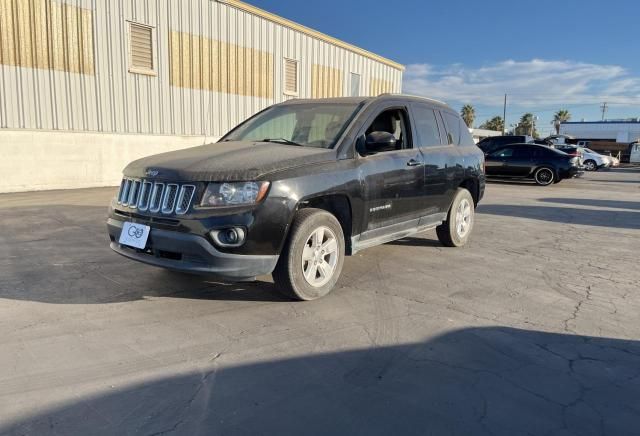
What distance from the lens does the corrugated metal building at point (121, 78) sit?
473 inches

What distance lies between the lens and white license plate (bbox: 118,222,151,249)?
3898 mm

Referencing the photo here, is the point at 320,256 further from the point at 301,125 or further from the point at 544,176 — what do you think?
the point at 544,176

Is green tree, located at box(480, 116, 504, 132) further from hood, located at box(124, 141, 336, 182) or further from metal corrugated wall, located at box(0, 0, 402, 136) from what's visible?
hood, located at box(124, 141, 336, 182)

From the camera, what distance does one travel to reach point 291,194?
12.7ft

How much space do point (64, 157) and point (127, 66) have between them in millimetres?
3258

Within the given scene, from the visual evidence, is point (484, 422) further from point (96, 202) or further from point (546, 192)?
point (546, 192)

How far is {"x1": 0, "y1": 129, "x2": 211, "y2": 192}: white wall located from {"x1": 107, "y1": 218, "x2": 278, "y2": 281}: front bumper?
405 inches

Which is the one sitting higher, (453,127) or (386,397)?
(453,127)

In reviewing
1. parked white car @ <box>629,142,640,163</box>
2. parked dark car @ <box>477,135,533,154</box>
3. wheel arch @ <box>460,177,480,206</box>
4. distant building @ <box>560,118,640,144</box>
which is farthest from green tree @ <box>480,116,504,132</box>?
wheel arch @ <box>460,177,480,206</box>

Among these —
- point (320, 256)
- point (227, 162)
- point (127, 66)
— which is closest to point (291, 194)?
point (227, 162)

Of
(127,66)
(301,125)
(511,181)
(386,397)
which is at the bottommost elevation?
(511,181)

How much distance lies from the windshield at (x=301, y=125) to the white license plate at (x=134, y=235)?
5.41 feet

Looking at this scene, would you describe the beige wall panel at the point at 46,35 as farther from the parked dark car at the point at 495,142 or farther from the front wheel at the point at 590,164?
the front wheel at the point at 590,164

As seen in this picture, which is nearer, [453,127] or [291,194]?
[291,194]
